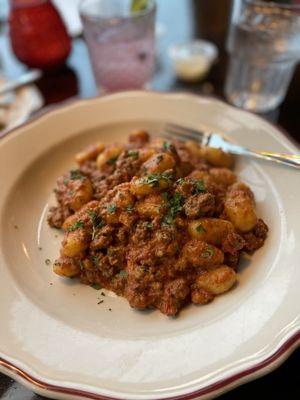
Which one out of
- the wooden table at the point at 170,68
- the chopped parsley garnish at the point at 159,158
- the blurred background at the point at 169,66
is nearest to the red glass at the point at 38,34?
the blurred background at the point at 169,66

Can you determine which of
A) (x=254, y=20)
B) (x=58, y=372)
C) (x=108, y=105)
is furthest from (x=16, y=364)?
(x=254, y=20)

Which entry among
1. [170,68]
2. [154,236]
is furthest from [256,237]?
[170,68]

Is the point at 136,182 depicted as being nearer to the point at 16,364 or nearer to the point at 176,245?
the point at 176,245

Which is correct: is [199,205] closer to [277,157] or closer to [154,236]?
[154,236]

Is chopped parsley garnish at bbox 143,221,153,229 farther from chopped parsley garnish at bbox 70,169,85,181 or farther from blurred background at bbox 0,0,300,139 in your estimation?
blurred background at bbox 0,0,300,139

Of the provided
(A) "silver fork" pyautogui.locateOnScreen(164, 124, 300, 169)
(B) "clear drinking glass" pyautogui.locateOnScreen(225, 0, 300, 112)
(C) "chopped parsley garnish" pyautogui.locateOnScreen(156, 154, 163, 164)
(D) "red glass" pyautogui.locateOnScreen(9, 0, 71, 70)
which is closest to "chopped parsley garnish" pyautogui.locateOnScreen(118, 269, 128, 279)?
(C) "chopped parsley garnish" pyautogui.locateOnScreen(156, 154, 163, 164)

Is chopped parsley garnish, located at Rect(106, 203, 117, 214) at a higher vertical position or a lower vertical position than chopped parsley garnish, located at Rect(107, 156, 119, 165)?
lower

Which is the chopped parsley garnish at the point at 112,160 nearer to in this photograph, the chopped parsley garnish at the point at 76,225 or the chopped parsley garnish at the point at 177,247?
the chopped parsley garnish at the point at 76,225
